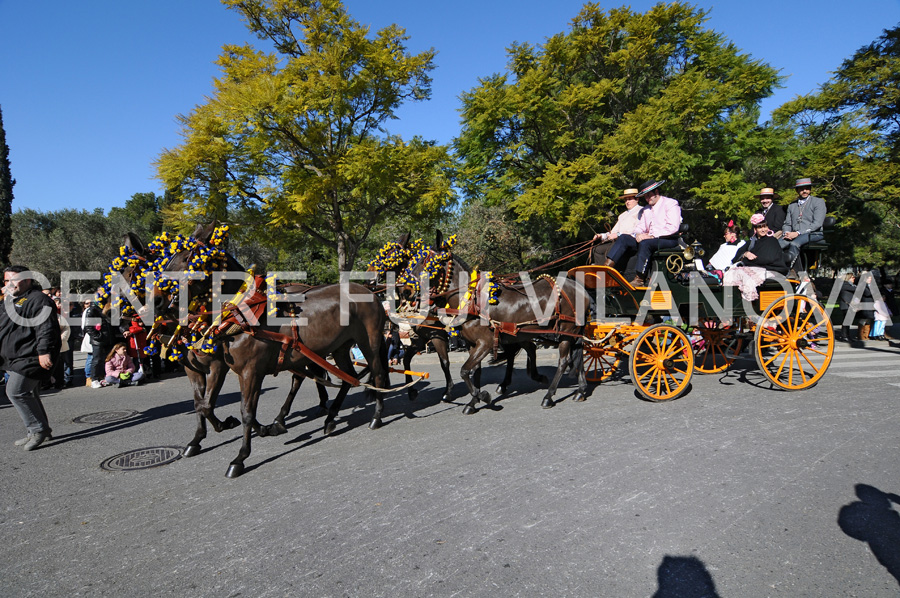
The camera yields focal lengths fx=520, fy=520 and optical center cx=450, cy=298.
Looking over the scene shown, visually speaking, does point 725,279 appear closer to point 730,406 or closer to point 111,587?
point 730,406

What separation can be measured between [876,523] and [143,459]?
6569mm

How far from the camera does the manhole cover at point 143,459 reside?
5379mm

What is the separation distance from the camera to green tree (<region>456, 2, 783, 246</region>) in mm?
15562

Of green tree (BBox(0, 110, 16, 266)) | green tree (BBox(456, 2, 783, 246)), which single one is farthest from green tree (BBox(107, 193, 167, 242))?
green tree (BBox(456, 2, 783, 246))

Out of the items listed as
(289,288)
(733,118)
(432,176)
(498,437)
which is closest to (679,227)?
(498,437)

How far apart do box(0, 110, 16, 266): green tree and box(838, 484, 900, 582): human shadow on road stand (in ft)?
89.0

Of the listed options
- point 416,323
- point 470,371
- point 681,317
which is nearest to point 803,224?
point 681,317

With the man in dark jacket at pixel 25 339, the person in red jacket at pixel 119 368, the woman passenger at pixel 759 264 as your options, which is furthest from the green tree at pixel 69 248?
the woman passenger at pixel 759 264

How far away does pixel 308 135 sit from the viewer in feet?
48.1

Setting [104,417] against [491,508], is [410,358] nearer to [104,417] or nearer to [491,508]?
[104,417]

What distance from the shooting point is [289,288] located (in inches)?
253

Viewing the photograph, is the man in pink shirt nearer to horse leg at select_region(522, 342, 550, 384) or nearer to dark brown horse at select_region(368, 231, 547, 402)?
horse leg at select_region(522, 342, 550, 384)

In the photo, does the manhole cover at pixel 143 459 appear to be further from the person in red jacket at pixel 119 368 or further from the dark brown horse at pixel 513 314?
the person in red jacket at pixel 119 368

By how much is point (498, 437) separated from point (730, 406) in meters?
3.15
